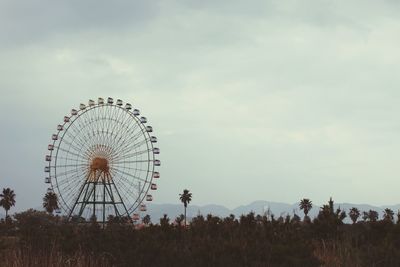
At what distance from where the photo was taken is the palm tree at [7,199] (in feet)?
365

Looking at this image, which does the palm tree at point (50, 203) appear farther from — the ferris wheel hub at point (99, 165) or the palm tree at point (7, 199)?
the ferris wheel hub at point (99, 165)

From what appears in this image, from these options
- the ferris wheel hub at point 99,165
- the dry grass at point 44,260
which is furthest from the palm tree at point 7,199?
the dry grass at point 44,260

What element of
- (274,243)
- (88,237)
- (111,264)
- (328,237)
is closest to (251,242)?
(274,243)

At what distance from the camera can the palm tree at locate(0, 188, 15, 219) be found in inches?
4385

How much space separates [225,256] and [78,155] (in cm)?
4755

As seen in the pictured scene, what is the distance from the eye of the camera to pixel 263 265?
11.1m

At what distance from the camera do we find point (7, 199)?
112 m

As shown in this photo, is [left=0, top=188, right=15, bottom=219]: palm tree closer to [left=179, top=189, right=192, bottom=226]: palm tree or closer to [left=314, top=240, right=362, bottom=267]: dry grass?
[left=179, top=189, right=192, bottom=226]: palm tree

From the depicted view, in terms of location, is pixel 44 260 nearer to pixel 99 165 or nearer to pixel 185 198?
pixel 99 165

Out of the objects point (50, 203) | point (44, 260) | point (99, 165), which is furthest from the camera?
point (50, 203)

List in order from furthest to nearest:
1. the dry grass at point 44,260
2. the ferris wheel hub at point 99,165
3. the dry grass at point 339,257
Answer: the ferris wheel hub at point 99,165 → the dry grass at point 339,257 → the dry grass at point 44,260

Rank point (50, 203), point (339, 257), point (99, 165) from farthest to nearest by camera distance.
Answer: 1. point (50, 203)
2. point (99, 165)
3. point (339, 257)

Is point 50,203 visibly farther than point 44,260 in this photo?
Yes

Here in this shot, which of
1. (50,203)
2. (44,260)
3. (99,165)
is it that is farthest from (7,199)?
(44,260)
